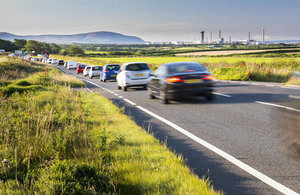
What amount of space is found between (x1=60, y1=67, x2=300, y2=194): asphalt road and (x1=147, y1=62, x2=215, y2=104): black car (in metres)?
1.06

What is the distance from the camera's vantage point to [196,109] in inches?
423

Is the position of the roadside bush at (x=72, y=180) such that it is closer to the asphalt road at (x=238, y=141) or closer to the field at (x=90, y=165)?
the field at (x=90, y=165)

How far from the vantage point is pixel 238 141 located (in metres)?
6.35

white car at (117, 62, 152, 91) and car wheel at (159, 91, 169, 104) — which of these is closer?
car wheel at (159, 91, 169, 104)

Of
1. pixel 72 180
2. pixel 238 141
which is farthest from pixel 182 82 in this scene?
pixel 72 180

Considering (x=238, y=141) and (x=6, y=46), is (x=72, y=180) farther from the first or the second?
(x=6, y=46)

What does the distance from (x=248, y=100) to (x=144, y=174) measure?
8949 millimetres

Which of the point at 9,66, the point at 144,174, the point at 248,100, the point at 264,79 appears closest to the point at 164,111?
the point at 248,100

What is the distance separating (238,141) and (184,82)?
18.0ft

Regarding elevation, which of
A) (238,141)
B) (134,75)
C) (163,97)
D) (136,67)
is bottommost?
(238,141)

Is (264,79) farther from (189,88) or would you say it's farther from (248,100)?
(189,88)

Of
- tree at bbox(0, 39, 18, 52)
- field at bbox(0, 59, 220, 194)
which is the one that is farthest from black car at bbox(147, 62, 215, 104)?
tree at bbox(0, 39, 18, 52)

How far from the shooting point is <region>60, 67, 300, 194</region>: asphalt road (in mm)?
4320

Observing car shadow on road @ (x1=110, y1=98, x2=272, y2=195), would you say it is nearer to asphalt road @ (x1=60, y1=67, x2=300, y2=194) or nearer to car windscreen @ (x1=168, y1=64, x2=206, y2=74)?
asphalt road @ (x1=60, y1=67, x2=300, y2=194)
